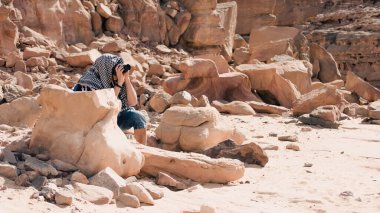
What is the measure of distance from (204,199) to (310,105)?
20.0ft


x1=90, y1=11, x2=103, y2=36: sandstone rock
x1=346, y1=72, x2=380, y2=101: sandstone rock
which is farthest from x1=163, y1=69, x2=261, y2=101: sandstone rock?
x1=346, y1=72, x2=380, y2=101: sandstone rock

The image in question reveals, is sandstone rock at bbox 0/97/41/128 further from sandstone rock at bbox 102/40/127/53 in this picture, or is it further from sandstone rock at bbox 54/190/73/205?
sandstone rock at bbox 102/40/127/53

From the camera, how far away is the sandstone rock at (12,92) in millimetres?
7377

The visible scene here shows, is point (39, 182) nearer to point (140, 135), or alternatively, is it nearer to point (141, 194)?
point (141, 194)

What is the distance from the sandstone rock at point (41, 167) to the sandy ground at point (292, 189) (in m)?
0.25

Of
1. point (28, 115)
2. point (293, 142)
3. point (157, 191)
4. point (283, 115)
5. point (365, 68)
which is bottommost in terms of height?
point (365, 68)

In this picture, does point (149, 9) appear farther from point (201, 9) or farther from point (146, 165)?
point (146, 165)

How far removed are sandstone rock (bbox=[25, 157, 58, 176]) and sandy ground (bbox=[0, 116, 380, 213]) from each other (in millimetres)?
253

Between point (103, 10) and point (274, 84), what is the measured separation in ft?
14.7

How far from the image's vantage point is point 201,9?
15.5 m

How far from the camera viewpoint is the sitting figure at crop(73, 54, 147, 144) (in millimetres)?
4664

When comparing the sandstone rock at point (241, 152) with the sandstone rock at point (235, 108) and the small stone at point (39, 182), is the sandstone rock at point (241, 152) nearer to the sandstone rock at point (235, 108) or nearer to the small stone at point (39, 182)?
the small stone at point (39, 182)

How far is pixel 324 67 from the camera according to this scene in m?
16.6

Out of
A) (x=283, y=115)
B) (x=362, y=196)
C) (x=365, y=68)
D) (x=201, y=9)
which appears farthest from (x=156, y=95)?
(x=365, y=68)
